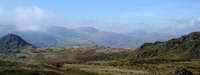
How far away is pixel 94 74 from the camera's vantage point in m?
54.7

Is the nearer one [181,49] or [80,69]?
[80,69]

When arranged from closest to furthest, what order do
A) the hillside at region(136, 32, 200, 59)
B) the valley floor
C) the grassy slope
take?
the valley floor < the grassy slope < the hillside at region(136, 32, 200, 59)

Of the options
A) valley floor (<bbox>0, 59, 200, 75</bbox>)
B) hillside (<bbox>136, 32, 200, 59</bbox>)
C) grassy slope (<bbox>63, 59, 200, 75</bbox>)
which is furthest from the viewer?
hillside (<bbox>136, 32, 200, 59</bbox>)

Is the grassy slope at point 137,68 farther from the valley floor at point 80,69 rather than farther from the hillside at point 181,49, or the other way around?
the hillside at point 181,49

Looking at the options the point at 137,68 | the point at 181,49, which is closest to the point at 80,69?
the point at 137,68

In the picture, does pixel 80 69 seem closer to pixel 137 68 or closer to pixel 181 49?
pixel 137 68

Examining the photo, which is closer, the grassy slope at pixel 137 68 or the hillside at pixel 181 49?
the grassy slope at pixel 137 68

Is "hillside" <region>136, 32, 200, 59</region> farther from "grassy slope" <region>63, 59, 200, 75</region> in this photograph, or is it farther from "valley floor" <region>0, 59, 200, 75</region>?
"valley floor" <region>0, 59, 200, 75</region>

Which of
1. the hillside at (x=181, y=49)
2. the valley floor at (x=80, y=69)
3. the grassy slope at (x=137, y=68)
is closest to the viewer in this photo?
the valley floor at (x=80, y=69)

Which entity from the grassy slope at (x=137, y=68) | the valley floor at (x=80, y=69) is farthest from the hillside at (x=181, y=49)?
the valley floor at (x=80, y=69)

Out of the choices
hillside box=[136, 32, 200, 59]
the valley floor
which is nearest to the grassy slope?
the valley floor

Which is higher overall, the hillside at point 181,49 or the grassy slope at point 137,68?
the hillside at point 181,49

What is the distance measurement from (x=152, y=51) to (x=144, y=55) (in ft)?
25.1

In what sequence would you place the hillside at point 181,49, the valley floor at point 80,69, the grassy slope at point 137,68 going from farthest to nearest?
1. the hillside at point 181,49
2. the grassy slope at point 137,68
3. the valley floor at point 80,69
